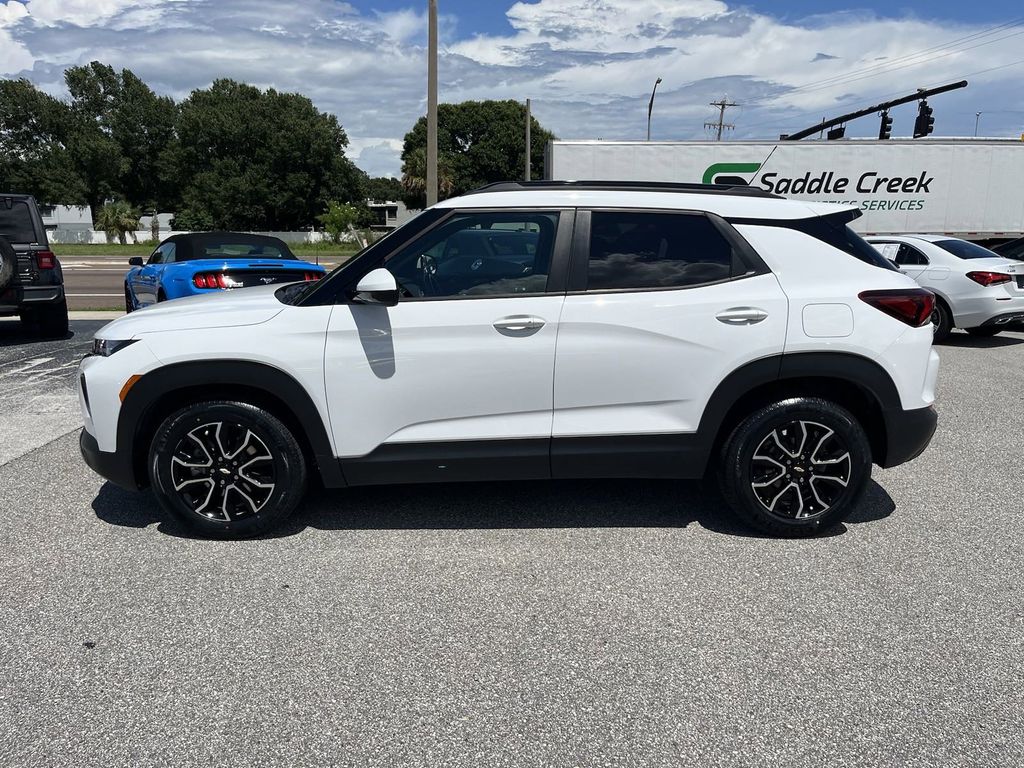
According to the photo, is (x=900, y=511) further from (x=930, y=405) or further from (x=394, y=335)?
(x=394, y=335)

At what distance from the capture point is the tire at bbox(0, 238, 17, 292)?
8.61 metres

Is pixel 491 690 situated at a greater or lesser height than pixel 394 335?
lesser

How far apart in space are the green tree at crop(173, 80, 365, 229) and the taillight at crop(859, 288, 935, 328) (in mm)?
59220

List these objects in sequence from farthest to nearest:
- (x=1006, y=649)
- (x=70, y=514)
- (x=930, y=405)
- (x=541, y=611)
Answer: (x=70, y=514) < (x=930, y=405) < (x=541, y=611) < (x=1006, y=649)

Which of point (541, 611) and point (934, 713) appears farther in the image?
point (541, 611)

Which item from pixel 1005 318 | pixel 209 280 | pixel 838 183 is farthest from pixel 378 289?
pixel 838 183

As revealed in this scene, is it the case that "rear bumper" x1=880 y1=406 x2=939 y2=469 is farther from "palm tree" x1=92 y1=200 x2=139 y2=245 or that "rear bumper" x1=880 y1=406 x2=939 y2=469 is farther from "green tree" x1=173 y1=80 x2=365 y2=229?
"green tree" x1=173 y1=80 x2=365 y2=229

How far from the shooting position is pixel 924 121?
19.7 m

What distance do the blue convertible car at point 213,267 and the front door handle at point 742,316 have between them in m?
4.61

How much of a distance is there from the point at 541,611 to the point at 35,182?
74.0m

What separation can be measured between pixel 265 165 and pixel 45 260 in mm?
53610

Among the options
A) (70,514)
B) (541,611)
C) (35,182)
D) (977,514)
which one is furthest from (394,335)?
(35,182)

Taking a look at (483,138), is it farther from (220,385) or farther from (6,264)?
(220,385)

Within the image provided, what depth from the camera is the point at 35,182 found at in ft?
210
